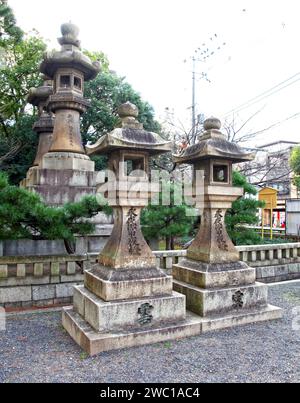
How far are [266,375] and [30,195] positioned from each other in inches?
157

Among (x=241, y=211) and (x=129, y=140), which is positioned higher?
(x=129, y=140)

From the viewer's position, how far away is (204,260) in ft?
17.1

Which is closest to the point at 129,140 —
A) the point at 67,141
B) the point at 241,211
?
the point at 241,211

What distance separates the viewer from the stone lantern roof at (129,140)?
4.43m

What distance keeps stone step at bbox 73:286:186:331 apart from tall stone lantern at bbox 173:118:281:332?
0.53 m

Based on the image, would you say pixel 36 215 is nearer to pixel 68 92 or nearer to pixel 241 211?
pixel 241 211

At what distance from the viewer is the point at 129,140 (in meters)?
4.51

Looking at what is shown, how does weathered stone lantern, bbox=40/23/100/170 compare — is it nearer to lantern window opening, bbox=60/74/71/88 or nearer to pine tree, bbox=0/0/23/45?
lantern window opening, bbox=60/74/71/88

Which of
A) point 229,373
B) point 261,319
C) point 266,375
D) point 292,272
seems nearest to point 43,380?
point 229,373

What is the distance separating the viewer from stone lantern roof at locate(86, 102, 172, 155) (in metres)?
4.43

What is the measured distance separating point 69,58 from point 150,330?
29.4 feet

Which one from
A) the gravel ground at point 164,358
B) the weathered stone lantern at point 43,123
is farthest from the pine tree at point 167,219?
the weathered stone lantern at point 43,123

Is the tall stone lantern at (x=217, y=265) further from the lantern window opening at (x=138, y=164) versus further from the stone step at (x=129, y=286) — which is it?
the lantern window opening at (x=138, y=164)

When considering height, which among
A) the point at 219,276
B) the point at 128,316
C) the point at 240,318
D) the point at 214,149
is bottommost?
the point at 240,318
